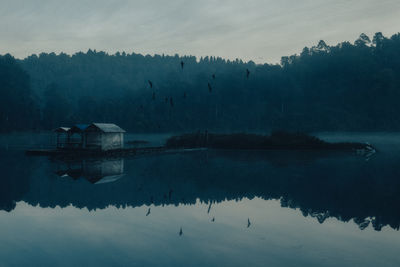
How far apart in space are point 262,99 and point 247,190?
134m

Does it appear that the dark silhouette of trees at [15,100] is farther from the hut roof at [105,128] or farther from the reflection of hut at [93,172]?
the reflection of hut at [93,172]

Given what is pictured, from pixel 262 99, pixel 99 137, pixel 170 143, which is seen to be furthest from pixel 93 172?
pixel 262 99

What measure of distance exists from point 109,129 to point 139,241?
39491 millimetres

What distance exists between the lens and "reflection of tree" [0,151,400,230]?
20.7 meters

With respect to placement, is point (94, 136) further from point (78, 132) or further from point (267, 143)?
point (267, 143)

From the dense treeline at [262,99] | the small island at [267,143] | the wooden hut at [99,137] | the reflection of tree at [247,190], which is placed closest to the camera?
the reflection of tree at [247,190]

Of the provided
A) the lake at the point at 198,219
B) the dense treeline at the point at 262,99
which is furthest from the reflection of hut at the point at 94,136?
the dense treeline at the point at 262,99

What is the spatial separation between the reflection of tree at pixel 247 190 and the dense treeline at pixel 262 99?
9287 centimetres

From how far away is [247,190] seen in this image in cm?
2633

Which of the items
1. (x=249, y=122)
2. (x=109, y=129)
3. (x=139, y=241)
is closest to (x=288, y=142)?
(x=109, y=129)

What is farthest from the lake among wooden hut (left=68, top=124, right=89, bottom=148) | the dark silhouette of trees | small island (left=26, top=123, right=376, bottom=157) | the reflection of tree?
the dark silhouette of trees

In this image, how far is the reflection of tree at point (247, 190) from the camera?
68.0ft

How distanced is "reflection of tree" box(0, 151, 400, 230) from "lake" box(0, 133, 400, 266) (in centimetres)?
7

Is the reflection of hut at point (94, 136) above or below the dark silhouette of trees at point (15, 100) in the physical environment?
below
